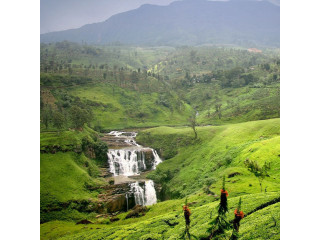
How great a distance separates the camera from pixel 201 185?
989 inches

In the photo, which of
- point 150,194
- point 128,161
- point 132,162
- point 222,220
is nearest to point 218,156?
point 150,194

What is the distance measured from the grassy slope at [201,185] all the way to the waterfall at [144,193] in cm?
244

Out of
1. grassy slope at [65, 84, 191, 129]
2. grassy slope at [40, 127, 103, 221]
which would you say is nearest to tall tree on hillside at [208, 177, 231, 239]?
grassy slope at [40, 127, 103, 221]

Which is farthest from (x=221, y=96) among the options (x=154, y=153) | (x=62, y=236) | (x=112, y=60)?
(x=112, y=60)

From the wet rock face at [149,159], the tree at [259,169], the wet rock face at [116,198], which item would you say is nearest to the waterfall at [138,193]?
the wet rock face at [116,198]

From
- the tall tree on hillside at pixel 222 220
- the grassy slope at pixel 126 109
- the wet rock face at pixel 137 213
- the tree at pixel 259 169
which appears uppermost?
the grassy slope at pixel 126 109

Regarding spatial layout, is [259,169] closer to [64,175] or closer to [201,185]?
[201,185]

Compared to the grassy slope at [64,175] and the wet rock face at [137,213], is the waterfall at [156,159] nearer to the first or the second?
the grassy slope at [64,175]

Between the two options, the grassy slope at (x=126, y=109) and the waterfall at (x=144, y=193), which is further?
the grassy slope at (x=126, y=109)

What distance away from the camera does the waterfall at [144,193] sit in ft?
92.5
